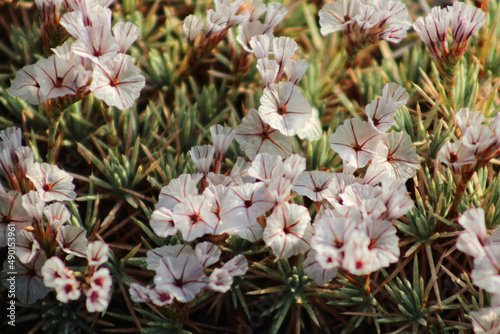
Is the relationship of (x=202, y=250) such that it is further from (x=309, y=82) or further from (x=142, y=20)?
(x=142, y=20)

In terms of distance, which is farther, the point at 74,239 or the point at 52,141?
the point at 52,141

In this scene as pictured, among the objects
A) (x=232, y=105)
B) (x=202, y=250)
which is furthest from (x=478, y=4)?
(x=202, y=250)

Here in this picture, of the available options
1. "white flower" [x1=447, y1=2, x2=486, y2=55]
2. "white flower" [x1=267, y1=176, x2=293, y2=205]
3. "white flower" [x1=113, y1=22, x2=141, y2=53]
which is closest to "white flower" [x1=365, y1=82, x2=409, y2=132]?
"white flower" [x1=447, y1=2, x2=486, y2=55]

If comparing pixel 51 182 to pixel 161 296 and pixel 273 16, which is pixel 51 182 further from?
pixel 273 16

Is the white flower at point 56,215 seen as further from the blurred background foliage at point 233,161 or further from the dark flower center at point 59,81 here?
the dark flower center at point 59,81

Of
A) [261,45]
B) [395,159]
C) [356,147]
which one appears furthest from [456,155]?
[261,45]

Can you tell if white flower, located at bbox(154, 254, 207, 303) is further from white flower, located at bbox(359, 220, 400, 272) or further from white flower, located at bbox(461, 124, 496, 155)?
white flower, located at bbox(461, 124, 496, 155)
